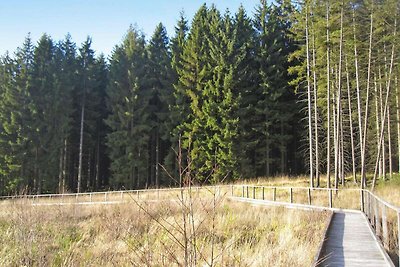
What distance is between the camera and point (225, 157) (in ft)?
98.8

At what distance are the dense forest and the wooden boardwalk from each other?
63.6ft

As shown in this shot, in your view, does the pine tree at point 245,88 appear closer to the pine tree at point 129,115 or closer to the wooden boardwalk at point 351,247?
the pine tree at point 129,115

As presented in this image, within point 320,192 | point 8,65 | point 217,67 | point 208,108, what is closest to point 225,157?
point 208,108

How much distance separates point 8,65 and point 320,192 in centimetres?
3610

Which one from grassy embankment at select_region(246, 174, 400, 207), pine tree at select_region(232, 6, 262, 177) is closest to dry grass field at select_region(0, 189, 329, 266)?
grassy embankment at select_region(246, 174, 400, 207)

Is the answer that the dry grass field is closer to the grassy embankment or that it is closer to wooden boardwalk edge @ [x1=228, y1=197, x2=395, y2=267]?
wooden boardwalk edge @ [x1=228, y1=197, x2=395, y2=267]

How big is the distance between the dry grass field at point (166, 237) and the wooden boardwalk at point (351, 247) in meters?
0.33

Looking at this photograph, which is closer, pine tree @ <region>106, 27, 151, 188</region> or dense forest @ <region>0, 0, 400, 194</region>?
dense forest @ <region>0, 0, 400, 194</region>

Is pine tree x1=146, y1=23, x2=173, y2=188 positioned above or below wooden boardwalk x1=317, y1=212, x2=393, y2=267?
above

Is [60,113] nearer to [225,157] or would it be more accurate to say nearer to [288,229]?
[225,157]

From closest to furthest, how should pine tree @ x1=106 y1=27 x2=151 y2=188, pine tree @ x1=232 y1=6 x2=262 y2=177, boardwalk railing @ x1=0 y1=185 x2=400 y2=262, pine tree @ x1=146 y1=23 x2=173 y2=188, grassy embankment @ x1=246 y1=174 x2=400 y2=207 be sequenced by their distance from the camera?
1. boardwalk railing @ x1=0 y1=185 x2=400 y2=262
2. grassy embankment @ x1=246 y1=174 x2=400 y2=207
3. pine tree @ x1=232 y1=6 x2=262 y2=177
4. pine tree @ x1=106 y1=27 x2=151 y2=188
5. pine tree @ x1=146 y1=23 x2=173 y2=188

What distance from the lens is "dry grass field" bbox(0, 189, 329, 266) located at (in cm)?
476

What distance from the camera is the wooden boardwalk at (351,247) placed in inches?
254

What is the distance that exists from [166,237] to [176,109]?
84.2 ft
